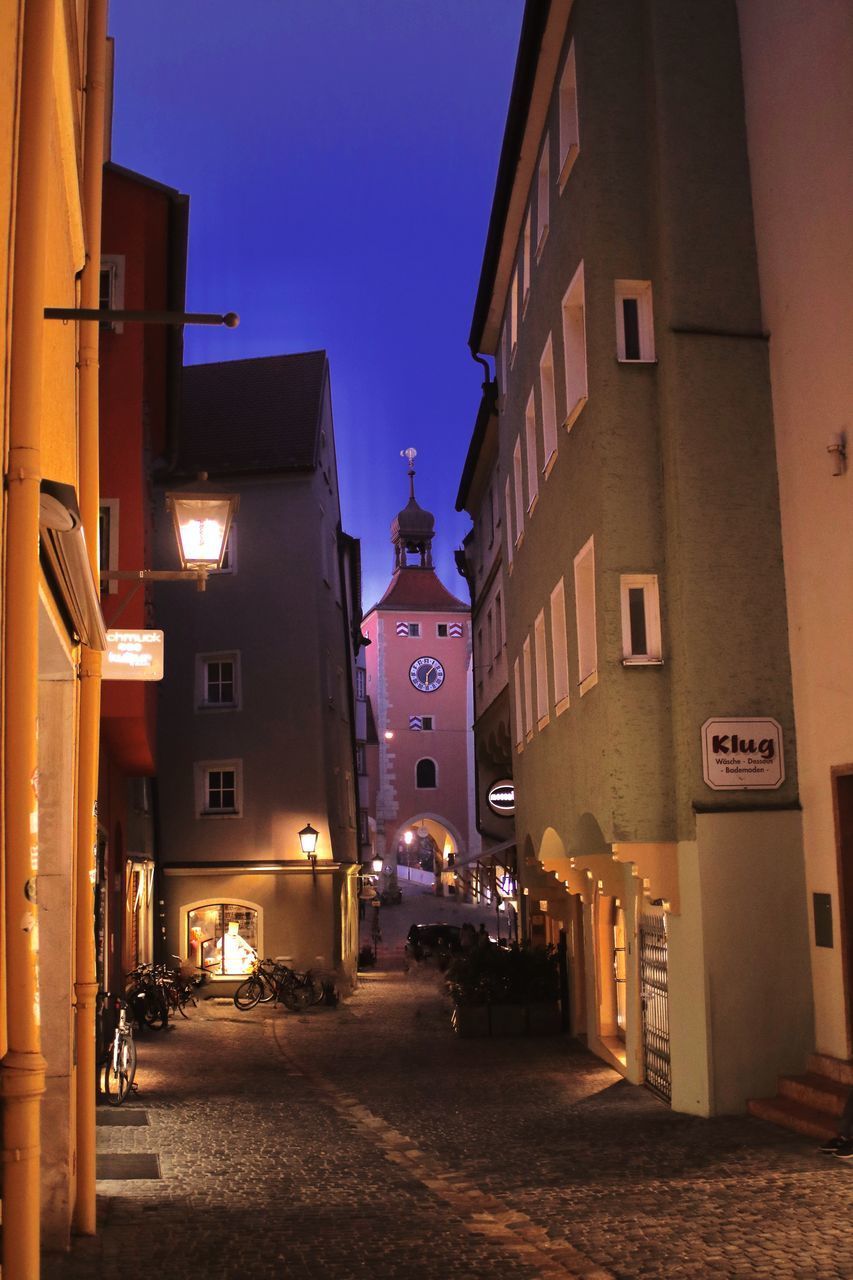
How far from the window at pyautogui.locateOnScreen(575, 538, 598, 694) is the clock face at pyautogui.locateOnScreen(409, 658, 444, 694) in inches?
2605

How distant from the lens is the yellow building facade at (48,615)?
545 cm

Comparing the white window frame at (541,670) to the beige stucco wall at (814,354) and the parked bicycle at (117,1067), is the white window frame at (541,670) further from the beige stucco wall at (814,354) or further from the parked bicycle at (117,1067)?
the parked bicycle at (117,1067)

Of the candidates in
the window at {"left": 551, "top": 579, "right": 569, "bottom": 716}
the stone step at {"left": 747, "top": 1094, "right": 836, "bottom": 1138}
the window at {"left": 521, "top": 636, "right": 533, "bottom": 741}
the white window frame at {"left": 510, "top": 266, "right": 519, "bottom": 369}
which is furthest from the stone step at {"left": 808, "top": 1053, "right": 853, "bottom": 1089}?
the white window frame at {"left": 510, "top": 266, "right": 519, "bottom": 369}

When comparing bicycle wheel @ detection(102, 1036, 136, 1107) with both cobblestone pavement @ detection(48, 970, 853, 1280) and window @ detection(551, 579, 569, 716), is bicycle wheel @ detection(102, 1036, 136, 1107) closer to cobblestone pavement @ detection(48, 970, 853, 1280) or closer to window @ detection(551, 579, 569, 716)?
cobblestone pavement @ detection(48, 970, 853, 1280)

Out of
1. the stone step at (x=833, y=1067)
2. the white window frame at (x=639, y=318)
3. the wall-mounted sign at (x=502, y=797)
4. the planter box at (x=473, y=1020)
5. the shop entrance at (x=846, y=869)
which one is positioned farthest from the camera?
the wall-mounted sign at (x=502, y=797)

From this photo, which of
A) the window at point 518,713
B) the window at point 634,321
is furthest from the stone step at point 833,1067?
the window at point 518,713

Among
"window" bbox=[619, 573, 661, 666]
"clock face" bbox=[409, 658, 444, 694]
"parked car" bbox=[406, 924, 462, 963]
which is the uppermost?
"clock face" bbox=[409, 658, 444, 694]

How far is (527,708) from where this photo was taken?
23000 millimetres

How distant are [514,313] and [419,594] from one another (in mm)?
64492

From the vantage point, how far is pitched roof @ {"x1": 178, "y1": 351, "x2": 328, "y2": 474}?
3609cm

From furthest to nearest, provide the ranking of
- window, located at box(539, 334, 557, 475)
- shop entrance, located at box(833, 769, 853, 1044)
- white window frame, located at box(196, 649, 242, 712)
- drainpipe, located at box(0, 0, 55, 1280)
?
1. white window frame, located at box(196, 649, 242, 712)
2. window, located at box(539, 334, 557, 475)
3. shop entrance, located at box(833, 769, 853, 1044)
4. drainpipe, located at box(0, 0, 55, 1280)

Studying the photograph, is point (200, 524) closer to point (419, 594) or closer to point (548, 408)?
point (548, 408)

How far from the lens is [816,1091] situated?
40.9 ft

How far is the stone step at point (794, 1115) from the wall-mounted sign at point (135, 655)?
698 cm
